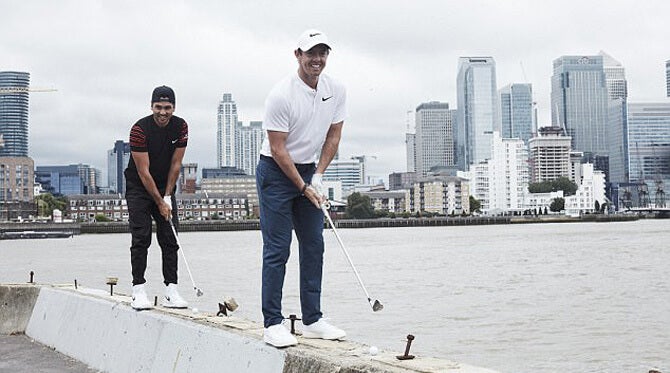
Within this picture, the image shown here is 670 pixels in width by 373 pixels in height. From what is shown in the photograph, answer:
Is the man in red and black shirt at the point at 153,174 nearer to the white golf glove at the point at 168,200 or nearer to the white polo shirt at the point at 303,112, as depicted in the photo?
the white golf glove at the point at 168,200

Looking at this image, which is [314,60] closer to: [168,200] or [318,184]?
[318,184]

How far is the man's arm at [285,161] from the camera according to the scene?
5414 mm

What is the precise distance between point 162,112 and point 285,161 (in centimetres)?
222

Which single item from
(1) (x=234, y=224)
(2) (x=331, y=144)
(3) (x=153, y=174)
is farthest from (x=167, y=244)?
(1) (x=234, y=224)

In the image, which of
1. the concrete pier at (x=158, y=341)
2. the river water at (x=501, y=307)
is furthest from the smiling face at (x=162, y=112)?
the river water at (x=501, y=307)

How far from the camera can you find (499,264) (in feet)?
133

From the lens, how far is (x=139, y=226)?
741cm

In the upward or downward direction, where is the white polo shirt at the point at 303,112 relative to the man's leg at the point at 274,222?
upward

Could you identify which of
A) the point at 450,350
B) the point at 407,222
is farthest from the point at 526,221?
the point at 450,350

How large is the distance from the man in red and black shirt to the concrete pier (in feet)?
1.26

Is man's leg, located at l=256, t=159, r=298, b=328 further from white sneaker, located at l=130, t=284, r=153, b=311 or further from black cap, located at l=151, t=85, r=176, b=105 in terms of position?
black cap, located at l=151, t=85, r=176, b=105

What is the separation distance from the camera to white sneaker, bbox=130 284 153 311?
7098 mm

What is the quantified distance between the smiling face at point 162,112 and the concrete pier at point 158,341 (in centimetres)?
158

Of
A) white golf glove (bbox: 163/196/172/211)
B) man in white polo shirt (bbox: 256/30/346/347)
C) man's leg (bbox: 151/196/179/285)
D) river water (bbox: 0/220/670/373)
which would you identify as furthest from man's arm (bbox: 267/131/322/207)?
river water (bbox: 0/220/670/373)
